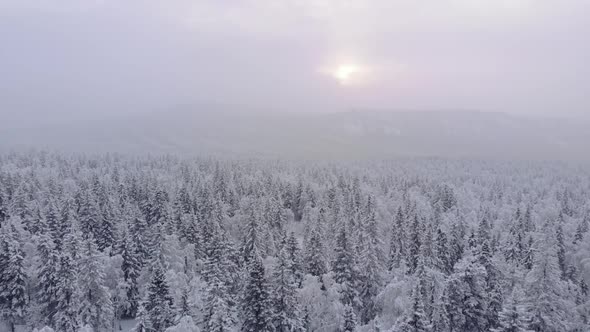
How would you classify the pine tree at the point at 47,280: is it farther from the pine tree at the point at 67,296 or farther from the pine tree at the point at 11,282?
the pine tree at the point at 11,282

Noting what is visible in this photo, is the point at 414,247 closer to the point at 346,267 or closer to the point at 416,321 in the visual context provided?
the point at 346,267

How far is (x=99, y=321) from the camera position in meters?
52.0

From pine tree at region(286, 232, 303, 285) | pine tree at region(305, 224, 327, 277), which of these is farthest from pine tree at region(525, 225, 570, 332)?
pine tree at region(286, 232, 303, 285)

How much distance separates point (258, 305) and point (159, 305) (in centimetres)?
1015

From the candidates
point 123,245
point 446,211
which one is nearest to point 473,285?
point 123,245

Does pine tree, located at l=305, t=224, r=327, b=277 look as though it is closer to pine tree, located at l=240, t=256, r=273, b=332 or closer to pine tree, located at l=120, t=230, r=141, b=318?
pine tree, located at l=240, t=256, r=273, b=332

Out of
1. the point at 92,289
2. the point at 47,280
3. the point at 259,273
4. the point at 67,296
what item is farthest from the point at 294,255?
the point at 47,280

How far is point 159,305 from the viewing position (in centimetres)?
4244

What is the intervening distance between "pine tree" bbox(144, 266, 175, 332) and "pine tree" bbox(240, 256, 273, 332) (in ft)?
25.2

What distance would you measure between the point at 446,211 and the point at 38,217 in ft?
333

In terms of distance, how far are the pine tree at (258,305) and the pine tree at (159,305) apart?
7.68 metres

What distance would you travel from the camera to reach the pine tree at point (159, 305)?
4181cm

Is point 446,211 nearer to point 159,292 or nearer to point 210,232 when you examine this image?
point 210,232

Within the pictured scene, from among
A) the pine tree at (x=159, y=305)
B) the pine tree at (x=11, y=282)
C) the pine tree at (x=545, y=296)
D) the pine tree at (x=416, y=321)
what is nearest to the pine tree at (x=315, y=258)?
the pine tree at (x=159, y=305)
